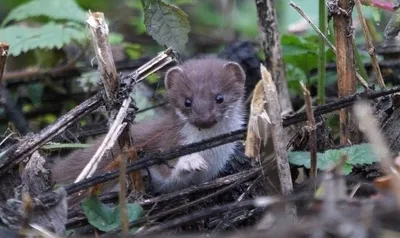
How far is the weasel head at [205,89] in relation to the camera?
485cm

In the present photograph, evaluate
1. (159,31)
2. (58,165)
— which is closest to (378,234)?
(159,31)

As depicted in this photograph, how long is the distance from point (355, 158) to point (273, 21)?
1.40 m

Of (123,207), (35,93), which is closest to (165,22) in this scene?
(123,207)

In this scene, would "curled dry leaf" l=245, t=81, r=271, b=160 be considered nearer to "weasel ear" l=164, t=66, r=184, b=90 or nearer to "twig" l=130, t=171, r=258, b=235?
"twig" l=130, t=171, r=258, b=235

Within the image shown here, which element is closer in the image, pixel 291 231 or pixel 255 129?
pixel 291 231

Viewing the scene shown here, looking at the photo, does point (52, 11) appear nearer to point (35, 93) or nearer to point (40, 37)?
point (40, 37)

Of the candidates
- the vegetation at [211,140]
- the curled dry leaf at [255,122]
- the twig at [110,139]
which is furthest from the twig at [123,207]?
the curled dry leaf at [255,122]

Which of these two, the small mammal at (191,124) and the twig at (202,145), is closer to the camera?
the twig at (202,145)

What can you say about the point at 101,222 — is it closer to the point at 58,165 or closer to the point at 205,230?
the point at 205,230

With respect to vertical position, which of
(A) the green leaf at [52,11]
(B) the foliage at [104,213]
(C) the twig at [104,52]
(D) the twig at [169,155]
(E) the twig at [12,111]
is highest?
(A) the green leaf at [52,11]

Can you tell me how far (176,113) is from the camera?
16.6 feet

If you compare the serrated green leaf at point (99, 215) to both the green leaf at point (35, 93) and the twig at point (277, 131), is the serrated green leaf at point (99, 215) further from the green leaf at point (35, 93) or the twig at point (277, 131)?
the green leaf at point (35, 93)

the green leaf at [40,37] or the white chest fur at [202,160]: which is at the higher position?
the green leaf at [40,37]

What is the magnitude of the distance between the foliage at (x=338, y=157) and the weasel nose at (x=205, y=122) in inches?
26.2
